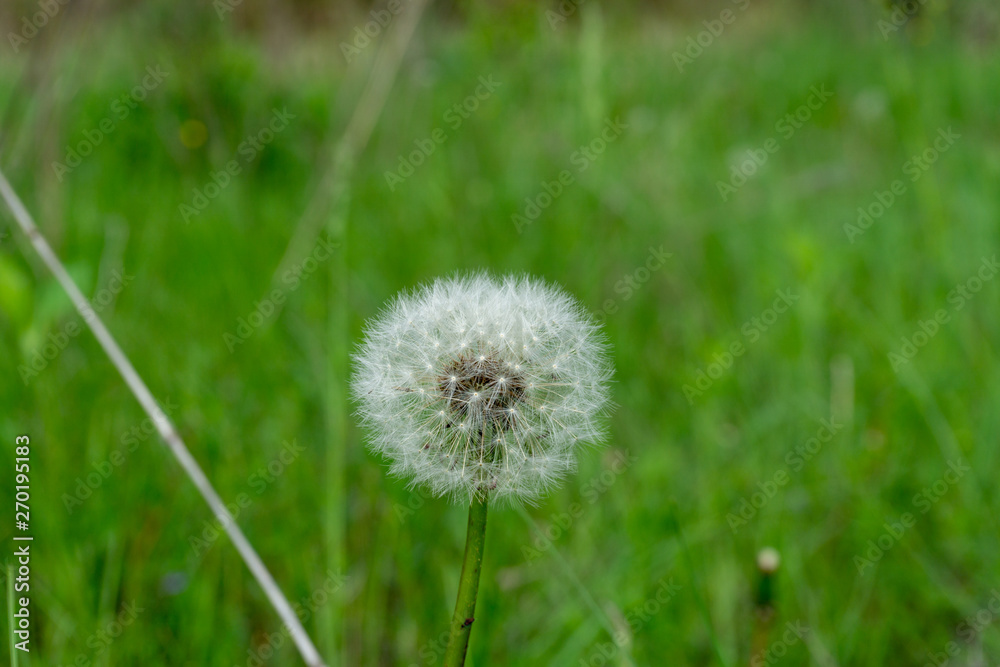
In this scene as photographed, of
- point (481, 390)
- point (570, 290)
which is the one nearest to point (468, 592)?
point (481, 390)

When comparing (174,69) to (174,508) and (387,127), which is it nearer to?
(387,127)

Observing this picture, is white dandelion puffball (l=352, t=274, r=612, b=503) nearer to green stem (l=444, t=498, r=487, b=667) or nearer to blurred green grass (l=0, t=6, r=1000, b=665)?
green stem (l=444, t=498, r=487, b=667)

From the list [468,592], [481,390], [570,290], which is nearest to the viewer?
[468,592]

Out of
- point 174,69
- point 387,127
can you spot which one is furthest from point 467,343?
point 174,69

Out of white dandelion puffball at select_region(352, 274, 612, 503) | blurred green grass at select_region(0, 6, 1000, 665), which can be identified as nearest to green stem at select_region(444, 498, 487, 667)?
white dandelion puffball at select_region(352, 274, 612, 503)

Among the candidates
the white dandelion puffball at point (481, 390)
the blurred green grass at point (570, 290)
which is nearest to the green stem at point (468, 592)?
the white dandelion puffball at point (481, 390)

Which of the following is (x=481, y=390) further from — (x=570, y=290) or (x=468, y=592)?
(x=570, y=290)
